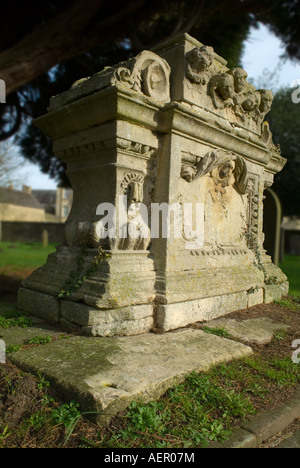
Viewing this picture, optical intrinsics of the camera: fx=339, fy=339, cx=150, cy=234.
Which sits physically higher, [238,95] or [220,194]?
[238,95]

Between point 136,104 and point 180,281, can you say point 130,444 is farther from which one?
point 136,104

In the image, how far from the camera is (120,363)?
2.27 meters

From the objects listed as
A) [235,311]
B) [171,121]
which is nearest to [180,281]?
[235,311]

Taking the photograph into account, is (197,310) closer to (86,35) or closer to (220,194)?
(220,194)

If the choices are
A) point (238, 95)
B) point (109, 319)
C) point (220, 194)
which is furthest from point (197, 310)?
point (238, 95)

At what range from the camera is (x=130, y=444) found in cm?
165

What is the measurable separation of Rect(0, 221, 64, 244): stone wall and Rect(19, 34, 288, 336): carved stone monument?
57.9 feet

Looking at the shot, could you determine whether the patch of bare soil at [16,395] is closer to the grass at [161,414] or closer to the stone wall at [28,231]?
the grass at [161,414]

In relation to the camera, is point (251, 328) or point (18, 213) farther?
point (18, 213)

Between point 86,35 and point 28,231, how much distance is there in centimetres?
1718

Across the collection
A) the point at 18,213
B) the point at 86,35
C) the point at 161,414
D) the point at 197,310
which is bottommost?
the point at 161,414

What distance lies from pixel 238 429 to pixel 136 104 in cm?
264

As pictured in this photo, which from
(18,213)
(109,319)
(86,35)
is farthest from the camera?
(18,213)

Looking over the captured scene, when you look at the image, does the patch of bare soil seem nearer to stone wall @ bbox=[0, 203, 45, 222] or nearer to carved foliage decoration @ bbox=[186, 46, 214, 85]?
carved foliage decoration @ bbox=[186, 46, 214, 85]
